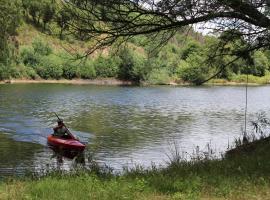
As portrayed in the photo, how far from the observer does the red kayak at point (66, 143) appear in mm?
22922

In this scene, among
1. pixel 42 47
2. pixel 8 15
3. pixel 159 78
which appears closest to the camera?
pixel 8 15

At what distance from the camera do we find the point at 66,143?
23656 mm

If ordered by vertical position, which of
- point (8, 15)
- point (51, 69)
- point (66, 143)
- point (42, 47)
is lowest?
point (66, 143)

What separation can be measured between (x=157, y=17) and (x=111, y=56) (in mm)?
1513

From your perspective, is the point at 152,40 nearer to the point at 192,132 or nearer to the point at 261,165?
the point at 261,165

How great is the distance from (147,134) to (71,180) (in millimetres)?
21231

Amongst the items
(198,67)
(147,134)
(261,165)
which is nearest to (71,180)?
(261,165)

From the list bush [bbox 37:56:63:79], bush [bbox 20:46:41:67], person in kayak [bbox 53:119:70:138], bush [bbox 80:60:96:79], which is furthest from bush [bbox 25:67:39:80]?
person in kayak [bbox 53:119:70:138]

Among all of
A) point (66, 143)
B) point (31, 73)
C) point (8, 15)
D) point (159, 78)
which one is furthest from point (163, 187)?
point (159, 78)

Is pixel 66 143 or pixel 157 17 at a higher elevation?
pixel 157 17

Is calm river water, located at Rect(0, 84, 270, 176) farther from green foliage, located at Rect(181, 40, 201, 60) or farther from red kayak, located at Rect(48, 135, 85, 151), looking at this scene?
green foliage, located at Rect(181, 40, 201, 60)

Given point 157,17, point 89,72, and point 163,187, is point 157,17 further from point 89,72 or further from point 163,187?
point 89,72

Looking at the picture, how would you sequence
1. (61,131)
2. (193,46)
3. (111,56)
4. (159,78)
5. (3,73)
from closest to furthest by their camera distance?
1. (111,56)
2. (193,46)
3. (61,131)
4. (3,73)
5. (159,78)

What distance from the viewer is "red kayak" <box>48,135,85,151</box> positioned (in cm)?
2292
